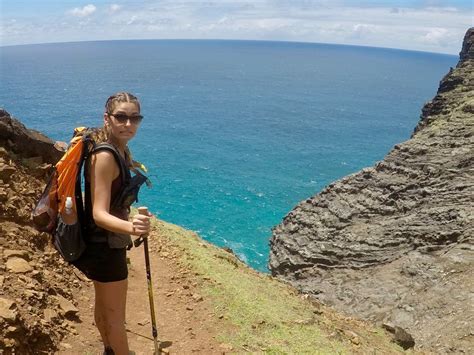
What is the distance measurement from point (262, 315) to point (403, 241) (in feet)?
99.4

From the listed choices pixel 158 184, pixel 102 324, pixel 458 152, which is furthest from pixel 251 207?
pixel 102 324

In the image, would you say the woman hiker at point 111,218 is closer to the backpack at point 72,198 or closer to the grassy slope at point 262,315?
the backpack at point 72,198

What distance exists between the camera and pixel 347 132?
474ft

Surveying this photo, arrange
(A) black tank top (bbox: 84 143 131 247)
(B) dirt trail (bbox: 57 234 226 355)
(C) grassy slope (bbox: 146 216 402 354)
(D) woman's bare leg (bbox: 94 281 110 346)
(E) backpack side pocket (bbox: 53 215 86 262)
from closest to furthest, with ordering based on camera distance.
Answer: (A) black tank top (bbox: 84 143 131 247)
(E) backpack side pocket (bbox: 53 215 86 262)
(D) woman's bare leg (bbox: 94 281 110 346)
(B) dirt trail (bbox: 57 234 226 355)
(C) grassy slope (bbox: 146 216 402 354)

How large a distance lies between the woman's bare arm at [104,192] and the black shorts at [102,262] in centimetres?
62

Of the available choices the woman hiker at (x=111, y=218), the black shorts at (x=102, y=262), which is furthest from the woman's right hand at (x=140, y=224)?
the black shorts at (x=102, y=262)

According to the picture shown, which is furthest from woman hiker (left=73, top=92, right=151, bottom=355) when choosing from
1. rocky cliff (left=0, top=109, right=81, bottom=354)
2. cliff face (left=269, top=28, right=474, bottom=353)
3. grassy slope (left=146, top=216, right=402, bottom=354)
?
cliff face (left=269, top=28, right=474, bottom=353)

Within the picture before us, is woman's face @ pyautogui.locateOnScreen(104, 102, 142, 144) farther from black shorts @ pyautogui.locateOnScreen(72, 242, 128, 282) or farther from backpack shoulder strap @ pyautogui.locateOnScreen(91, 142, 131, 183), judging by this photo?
black shorts @ pyautogui.locateOnScreen(72, 242, 128, 282)

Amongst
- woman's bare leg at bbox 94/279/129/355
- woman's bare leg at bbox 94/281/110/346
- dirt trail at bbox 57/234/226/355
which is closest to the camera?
woman's bare leg at bbox 94/279/129/355

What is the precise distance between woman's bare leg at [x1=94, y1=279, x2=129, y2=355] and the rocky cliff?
1854mm

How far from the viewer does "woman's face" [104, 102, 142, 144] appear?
20.1 ft

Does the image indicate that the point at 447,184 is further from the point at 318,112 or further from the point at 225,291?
the point at 318,112

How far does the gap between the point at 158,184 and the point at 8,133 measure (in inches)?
3159

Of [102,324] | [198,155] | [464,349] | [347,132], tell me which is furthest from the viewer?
[347,132]
